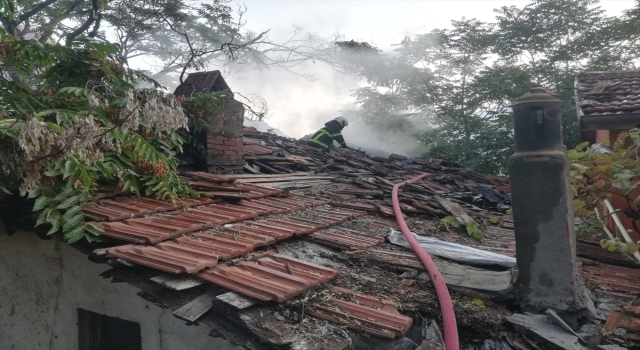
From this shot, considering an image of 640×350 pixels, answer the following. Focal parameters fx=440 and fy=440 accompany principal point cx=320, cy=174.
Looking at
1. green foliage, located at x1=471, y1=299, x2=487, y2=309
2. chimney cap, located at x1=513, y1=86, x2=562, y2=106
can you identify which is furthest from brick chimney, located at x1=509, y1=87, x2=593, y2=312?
green foliage, located at x1=471, y1=299, x2=487, y2=309

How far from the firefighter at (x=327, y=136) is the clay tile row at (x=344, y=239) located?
7945 millimetres

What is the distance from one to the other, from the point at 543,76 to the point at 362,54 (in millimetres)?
8289

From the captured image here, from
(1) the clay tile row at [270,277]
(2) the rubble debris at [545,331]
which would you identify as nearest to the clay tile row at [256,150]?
(1) the clay tile row at [270,277]

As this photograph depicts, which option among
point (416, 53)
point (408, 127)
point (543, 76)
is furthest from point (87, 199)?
point (416, 53)

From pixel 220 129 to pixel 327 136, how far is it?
660cm

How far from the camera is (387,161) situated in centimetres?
1210

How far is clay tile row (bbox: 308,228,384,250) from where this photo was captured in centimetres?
375

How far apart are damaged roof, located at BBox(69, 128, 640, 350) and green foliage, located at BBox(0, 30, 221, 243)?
0.23 meters

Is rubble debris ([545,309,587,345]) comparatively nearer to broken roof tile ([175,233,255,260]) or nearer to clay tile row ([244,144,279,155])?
broken roof tile ([175,233,255,260])

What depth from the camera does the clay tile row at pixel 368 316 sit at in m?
2.27

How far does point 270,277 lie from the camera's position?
2.71 m

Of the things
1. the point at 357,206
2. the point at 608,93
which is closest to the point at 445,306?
the point at 357,206

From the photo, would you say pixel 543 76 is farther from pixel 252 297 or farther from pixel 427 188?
pixel 252 297

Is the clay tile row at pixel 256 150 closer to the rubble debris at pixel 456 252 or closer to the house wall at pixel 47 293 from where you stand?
the house wall at pixel 47 293
